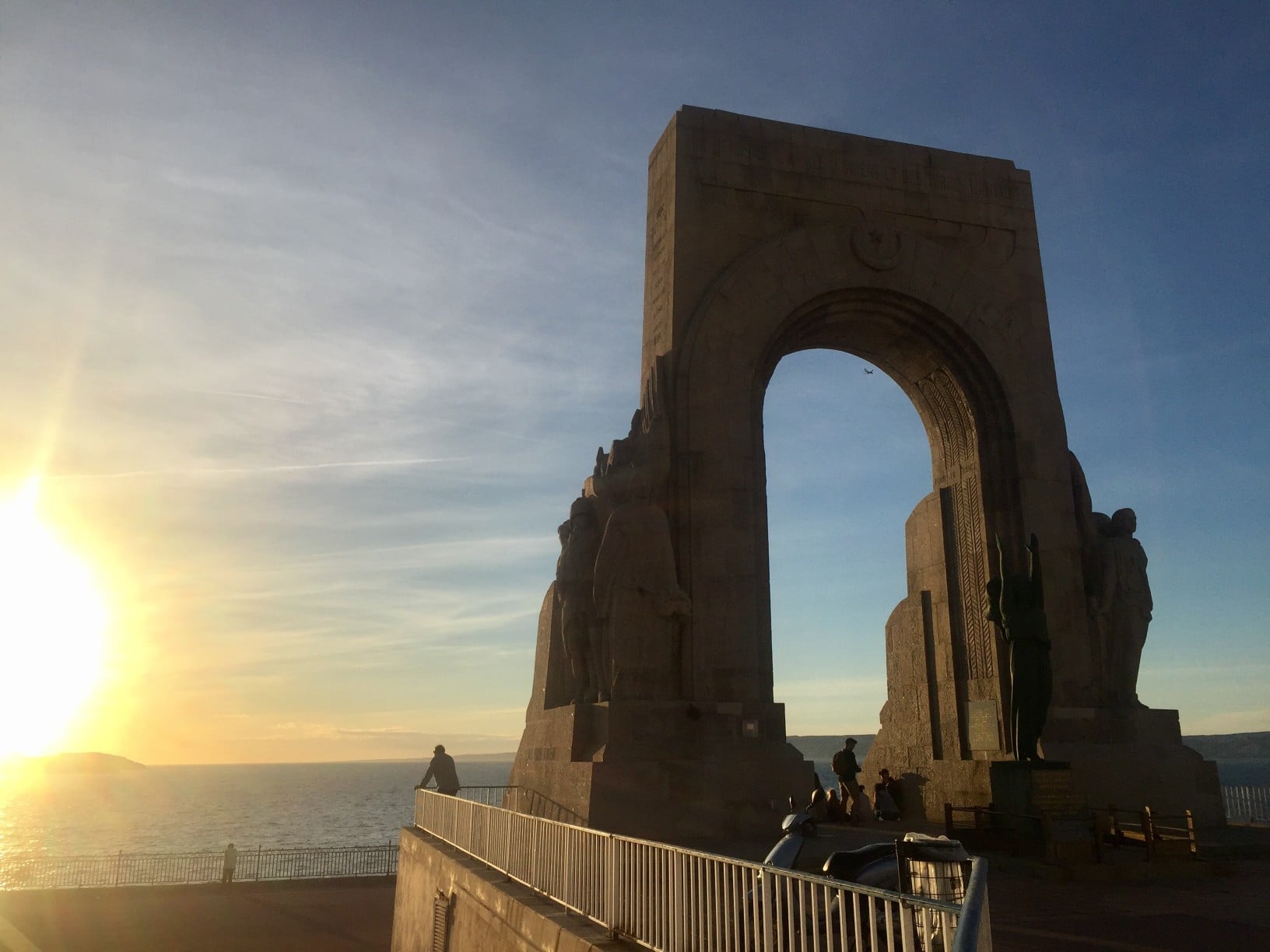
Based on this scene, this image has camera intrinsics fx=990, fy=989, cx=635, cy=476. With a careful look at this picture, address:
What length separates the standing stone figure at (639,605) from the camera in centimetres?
1282

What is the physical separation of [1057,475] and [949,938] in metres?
12.8

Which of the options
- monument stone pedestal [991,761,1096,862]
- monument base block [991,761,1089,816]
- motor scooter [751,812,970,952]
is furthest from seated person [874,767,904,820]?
motor scooter [751,812,970,952]

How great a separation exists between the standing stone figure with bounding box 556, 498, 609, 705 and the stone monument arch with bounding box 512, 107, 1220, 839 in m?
0.03

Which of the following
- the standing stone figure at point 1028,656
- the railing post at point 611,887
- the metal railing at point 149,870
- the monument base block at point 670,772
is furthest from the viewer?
the metal railing at point 149,870

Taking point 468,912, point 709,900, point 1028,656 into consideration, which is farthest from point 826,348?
point 709,900

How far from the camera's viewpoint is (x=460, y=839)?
10992mm

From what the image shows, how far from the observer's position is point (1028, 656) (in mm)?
11500

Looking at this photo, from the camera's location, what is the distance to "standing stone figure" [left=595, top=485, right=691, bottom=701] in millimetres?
12820

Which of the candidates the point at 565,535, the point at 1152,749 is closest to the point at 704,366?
the point at 565,535

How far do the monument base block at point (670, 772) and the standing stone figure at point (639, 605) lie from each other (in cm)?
42

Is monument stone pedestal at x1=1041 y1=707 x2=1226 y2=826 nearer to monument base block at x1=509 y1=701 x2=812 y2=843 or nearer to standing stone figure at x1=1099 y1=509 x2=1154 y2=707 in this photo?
standing stone figure at x1=1099 y1=509 x2=1154 y2=707

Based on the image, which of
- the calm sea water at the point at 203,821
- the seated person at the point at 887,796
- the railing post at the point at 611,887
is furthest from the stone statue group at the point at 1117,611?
the calm sea water at the point at 203,821

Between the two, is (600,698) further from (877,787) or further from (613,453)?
(877,787)

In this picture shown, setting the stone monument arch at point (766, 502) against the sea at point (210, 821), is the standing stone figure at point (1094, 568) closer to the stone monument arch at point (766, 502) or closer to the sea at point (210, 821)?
the stone monument arch at point (766, 502)
